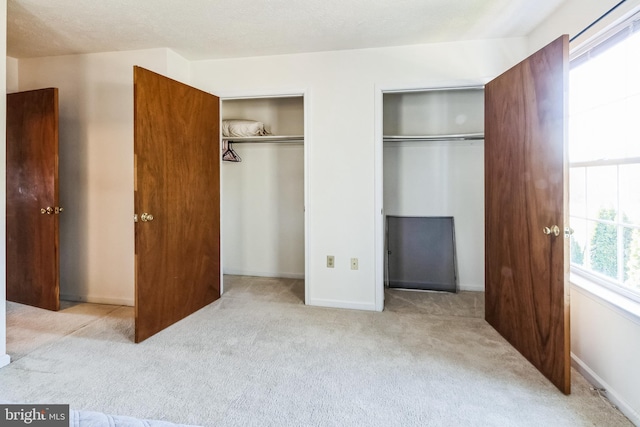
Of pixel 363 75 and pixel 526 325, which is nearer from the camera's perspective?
pixel 526 325

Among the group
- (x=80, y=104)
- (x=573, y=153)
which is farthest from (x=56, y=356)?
(x=573, y=153)

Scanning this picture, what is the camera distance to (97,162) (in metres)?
3.08

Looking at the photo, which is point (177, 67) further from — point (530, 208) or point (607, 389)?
point (607, 389)

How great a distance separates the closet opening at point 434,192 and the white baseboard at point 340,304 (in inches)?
28.7

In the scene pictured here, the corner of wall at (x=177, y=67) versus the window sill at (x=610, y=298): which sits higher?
the corner of wall at (x=177, y=67)

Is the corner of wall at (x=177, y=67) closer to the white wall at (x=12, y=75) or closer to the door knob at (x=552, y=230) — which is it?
the white wall at (x=12, y=75)

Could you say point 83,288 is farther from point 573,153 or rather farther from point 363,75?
Answer: point 573,153

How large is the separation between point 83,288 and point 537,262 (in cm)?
385

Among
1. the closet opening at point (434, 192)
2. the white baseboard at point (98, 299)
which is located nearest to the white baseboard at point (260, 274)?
the closet opening at point (434, 192)

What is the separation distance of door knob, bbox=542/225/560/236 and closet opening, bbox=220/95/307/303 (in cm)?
247

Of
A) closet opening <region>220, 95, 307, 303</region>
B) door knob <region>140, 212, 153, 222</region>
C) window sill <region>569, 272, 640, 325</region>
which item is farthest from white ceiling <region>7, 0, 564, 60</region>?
window sill <region>569, 272, 640, 325</region>

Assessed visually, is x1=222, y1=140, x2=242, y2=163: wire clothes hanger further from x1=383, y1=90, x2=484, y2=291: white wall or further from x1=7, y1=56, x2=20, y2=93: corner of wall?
x1=7, y1=56, x2=20, y2=93: corner of wall

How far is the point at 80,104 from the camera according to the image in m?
3.09

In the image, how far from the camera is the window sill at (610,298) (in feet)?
5.18
